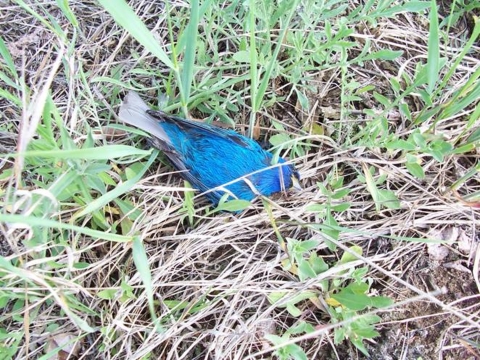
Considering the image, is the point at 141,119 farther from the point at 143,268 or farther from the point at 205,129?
the point at 143,268

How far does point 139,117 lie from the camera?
180 centimetres

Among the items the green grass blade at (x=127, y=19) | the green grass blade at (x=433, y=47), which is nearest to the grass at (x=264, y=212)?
the green grass blade at (x=433, y=47)

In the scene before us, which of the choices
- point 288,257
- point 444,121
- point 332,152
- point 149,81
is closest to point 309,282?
point 288,257

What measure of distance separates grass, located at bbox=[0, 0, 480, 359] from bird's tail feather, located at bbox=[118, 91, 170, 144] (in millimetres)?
78

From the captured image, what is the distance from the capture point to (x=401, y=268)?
1.80 metres

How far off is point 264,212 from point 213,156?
28cm

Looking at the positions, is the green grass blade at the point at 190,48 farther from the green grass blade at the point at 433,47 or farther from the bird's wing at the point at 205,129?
the green grass blade at the point at 433,47

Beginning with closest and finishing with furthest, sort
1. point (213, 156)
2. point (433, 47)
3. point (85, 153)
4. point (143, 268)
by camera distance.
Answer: point (85, 153) < point (143, 268) < point (433, 47) < point (213, 156)

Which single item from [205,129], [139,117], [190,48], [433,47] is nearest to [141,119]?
[139,117]

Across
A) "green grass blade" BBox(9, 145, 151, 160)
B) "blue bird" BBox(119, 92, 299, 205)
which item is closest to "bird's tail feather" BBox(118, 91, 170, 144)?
"blue bird" BBox(119, 92, 299, 205)

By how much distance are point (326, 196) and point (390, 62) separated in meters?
0.69

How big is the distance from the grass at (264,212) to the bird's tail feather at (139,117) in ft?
0.26

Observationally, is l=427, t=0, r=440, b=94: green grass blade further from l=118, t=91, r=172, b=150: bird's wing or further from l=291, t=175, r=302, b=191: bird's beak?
l=118, t=91, r=172, b=150: bird's wing

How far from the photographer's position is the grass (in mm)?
1645
